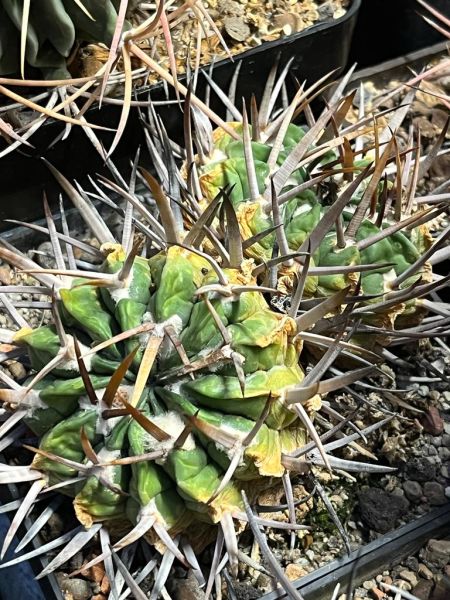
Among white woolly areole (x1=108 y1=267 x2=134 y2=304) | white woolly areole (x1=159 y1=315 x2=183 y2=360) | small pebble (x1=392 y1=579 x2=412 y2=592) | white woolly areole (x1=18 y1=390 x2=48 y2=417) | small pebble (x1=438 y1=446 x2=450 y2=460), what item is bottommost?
small pebble (x1=392 y1=579 x2=412 y2=592)

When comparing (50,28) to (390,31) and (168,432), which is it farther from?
(390,31)

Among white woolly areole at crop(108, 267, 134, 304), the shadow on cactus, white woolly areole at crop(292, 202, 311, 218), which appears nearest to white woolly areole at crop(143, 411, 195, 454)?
the shadow on cactus

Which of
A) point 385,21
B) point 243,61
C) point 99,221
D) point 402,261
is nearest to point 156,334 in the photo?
point 99,221

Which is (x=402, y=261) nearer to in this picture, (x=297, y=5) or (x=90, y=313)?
(x=90, y=313)

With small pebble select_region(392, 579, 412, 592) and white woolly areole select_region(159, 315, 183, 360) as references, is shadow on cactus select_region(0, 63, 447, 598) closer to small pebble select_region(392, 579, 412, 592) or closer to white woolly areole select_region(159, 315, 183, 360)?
white woolly areole select_region(159, 315, 183, 360)

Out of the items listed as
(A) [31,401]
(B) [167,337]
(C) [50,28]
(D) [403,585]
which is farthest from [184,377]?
(C) [50,28]

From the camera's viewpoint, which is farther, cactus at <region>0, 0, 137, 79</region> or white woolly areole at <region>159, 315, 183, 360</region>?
cactus at <region>0, 0, 137, 79</region>

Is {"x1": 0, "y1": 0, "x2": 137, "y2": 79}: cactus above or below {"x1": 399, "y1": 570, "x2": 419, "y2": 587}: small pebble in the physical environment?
above
